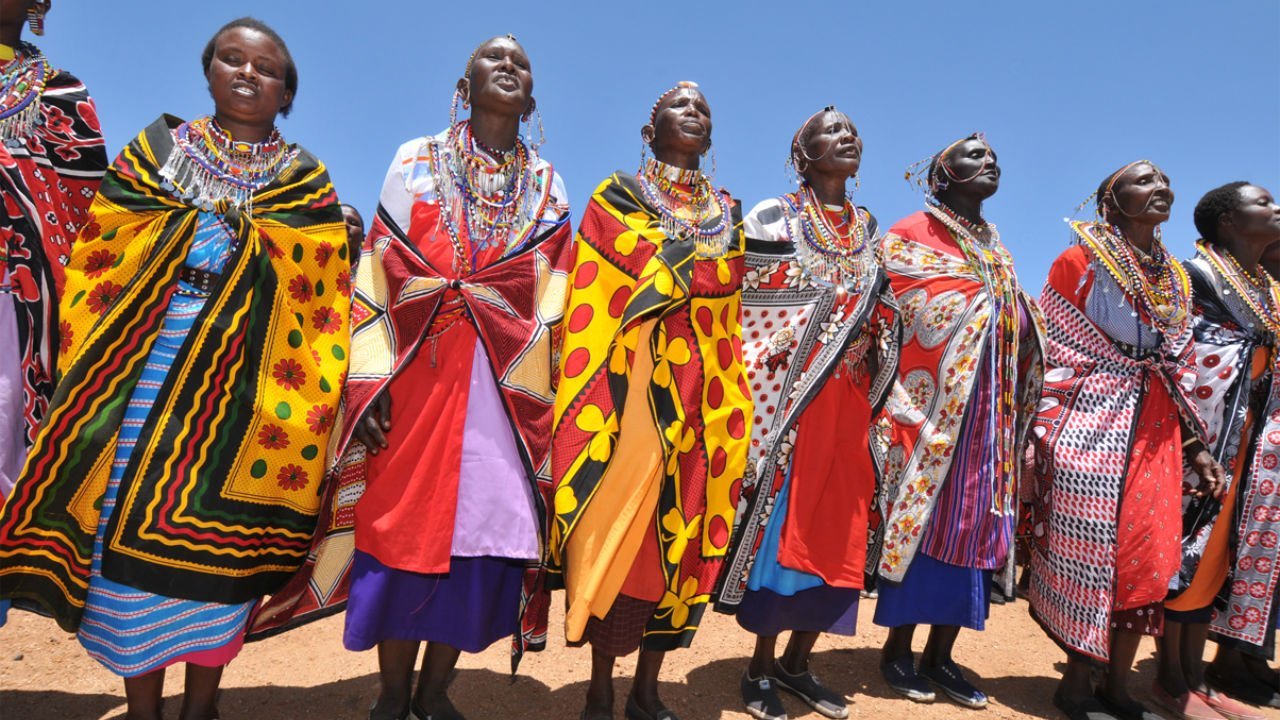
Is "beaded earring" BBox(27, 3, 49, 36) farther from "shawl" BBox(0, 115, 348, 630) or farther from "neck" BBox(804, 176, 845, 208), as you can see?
"neck" BBox(804, 176, 845, 208)

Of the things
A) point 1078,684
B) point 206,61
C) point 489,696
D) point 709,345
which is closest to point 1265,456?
point 1078,684

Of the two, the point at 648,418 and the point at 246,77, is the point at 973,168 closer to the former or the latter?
the point at 648,418

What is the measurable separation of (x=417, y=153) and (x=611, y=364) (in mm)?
1147

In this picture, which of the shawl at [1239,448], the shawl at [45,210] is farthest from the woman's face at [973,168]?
the shawl at [45,210]

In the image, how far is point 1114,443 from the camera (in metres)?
4.37

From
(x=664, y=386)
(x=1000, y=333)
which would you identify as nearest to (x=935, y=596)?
(x=1000, y=333)

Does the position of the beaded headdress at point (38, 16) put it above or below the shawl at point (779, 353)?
above

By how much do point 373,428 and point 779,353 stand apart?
6.11 ft

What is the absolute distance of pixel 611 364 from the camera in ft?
11.2

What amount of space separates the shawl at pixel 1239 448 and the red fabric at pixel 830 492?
2.08m

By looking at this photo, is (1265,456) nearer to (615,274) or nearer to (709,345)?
(709,345)

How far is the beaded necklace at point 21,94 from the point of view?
310 cm

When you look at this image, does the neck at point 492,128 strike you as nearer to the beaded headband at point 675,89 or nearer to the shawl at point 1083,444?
the beaded headband at point 675,89

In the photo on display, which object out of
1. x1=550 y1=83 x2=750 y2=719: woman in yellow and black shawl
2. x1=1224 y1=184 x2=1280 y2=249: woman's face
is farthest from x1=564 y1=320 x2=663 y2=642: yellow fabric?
x1=1224 y1=184 x2=1280 y2=249: woman's face
